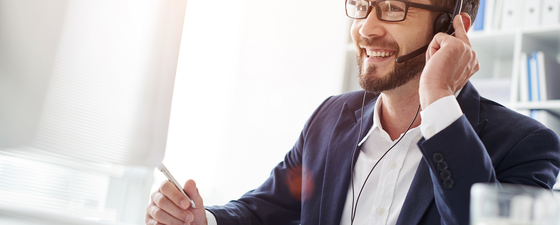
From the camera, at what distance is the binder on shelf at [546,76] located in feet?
7.40

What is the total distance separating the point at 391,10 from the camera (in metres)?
1.29

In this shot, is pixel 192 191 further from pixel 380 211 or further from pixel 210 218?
pixel 380 211

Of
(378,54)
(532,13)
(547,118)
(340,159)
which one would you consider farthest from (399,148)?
(532,13)

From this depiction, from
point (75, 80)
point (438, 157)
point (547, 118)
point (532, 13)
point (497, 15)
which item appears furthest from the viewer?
point (497, 15)

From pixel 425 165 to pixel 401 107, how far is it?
299 mm

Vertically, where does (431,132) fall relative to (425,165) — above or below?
above

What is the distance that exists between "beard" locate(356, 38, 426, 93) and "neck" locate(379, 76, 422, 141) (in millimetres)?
28

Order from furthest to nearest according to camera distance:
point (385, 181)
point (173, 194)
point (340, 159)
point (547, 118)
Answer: point (547, 118) → point (340, 159) → point (385, 181) → point (173, 194)

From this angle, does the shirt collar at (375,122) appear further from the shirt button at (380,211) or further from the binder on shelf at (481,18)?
the binder on shelf at (481,18)

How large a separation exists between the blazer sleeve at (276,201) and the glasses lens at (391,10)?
0.43 m

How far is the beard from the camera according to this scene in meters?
1.29

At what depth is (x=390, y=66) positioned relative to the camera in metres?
1.32

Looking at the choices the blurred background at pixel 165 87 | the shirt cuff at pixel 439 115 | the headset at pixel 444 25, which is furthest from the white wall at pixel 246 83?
the shirt cuff at pixel 439 115

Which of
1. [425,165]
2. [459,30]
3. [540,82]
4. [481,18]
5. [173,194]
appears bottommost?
[173,194]
